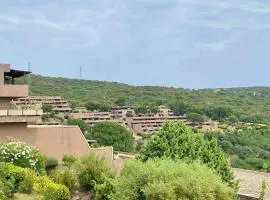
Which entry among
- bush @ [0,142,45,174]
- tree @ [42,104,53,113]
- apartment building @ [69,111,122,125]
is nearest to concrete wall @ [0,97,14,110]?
bush @ [0,142,45,174]

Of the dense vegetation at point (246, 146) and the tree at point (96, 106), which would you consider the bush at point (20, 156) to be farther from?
the tree at point (96, 106)

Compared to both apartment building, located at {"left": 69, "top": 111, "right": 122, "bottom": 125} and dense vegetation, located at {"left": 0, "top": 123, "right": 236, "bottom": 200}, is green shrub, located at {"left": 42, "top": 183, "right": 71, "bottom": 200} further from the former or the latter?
apartment building, located at {"left": 69, "top": 111, "right": 122, "bottom": 125}

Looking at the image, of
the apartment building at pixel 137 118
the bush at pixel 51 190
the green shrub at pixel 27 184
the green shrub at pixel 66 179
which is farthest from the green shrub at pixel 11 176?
the apartment building at pixel 137 118

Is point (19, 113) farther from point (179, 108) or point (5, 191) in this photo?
point (179, 108)

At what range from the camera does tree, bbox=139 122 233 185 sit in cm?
2102

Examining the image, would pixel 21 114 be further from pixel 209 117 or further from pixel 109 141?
pixel 209 117

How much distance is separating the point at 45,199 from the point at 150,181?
392 centimetres

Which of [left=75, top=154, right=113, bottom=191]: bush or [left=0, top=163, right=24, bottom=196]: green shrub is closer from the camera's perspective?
[left=0, top=163, right=24, bottom=196]: green shrub

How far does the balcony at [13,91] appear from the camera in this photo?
27.2m

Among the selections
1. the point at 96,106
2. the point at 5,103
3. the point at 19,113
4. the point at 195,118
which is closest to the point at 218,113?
the point at 195,118

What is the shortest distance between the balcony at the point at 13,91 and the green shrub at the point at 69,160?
148 inches

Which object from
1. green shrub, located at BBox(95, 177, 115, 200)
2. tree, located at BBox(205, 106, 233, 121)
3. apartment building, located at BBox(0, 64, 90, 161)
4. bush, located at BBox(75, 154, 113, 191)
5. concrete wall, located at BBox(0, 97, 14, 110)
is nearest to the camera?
green shrub, located at BBox(95, 177, 115, 200)

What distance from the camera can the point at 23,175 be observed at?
20.9 m

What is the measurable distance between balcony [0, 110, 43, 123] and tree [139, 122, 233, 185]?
6.94 metres
